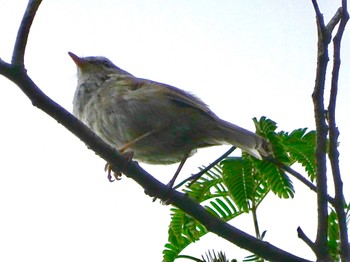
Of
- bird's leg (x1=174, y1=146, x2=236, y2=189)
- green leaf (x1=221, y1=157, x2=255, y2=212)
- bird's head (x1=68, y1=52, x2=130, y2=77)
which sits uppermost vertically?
bird's head (x1=68, y1=52, x2=130, y2=77)

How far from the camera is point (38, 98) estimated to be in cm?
345

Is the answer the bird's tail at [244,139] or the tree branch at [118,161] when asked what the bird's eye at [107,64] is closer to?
the bird's tail at [244,139]

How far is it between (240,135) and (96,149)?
173 centimetres

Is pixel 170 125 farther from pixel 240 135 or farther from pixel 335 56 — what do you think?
pixel 335 56

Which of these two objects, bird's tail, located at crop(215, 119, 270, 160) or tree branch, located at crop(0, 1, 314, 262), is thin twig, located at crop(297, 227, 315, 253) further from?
bird's tail, located at crop(215, 119, 270, 160)

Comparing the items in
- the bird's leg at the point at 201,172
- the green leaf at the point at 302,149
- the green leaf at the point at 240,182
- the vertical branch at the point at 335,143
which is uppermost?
the green leaf at the point at 302,149

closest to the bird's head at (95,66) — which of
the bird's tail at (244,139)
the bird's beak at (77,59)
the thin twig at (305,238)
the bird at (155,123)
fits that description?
the bird's beak at (77,59)

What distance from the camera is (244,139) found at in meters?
5.14

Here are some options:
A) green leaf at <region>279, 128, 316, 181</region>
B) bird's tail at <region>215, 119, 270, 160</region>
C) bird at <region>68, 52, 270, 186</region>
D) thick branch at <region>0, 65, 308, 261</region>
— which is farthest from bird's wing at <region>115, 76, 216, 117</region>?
thick branch at <region>0, 65, 308, 261</region>

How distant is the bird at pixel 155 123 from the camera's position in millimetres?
5695

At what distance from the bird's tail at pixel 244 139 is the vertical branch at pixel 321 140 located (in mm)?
1114

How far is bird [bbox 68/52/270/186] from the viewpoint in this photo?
5.70m

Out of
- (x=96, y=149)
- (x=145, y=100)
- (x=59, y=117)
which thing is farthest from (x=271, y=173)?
(x=145, y=100)

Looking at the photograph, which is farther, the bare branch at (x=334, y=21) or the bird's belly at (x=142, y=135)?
the bird's belly at (x=142, y=135)
